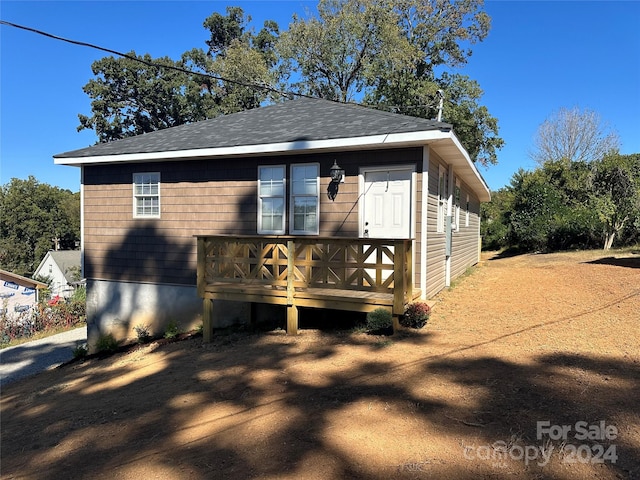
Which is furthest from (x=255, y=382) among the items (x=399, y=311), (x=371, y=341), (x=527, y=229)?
(x=527, y=229)

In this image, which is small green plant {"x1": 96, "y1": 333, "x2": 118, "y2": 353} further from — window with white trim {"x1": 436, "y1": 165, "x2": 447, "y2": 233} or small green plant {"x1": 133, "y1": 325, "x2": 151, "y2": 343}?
window with white trim {"x1": 436, "y1": 165, "x2": 447, "y2": 233}

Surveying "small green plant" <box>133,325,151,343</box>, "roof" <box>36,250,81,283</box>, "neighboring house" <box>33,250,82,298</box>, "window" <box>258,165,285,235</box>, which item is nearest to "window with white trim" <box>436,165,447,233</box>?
"window" <box>258,165,285,235</box>

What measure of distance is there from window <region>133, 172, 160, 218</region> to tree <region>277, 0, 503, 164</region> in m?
16.3

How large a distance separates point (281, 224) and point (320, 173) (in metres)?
1.38

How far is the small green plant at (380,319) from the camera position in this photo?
20.0 feet

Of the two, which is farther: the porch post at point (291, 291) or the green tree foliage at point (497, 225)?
the green tree foliage at point (497, 225)

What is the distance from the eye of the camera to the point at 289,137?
8.38 m

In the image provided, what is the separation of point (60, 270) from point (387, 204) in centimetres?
3699

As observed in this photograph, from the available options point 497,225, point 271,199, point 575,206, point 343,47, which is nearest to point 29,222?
point 343,47

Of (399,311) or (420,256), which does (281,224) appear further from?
(399,311)

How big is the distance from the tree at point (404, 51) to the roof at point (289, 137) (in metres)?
13.0

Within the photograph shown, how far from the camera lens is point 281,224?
8.91 metres

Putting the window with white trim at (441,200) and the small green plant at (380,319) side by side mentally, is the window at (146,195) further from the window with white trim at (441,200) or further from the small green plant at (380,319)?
the window with white trim at (441,200)


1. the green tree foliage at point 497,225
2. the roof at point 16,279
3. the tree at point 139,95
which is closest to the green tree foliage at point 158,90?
the tree at point 139,95
